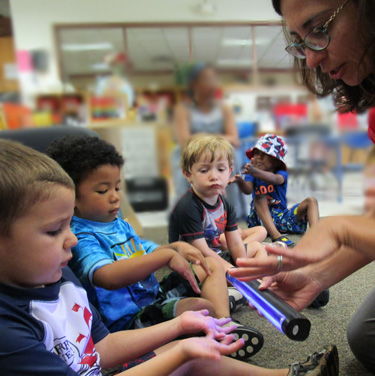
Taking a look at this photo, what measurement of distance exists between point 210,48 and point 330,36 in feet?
0.44

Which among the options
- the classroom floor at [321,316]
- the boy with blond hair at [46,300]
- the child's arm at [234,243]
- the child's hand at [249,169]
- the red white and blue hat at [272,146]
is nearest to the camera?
the boy with blond hair at [46,300]

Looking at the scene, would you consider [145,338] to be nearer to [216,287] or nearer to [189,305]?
[189,305]

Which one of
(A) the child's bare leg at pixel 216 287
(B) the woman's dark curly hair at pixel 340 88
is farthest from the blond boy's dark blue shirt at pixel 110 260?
(B) the woman's dark curly hair at pixel 340 88

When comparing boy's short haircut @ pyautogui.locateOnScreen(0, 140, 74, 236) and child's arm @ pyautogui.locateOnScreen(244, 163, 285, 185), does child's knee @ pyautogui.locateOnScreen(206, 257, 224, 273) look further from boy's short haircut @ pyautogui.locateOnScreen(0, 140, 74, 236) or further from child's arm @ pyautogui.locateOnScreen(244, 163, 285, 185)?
boy's short haircut @ pyautogui.locateOnScreen(0, 140, 74, 236)

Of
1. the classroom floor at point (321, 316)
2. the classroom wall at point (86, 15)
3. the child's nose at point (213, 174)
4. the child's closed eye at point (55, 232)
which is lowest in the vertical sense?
the classroom floor at point (321, 316)

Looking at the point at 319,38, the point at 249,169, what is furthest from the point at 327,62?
the point at 249,169

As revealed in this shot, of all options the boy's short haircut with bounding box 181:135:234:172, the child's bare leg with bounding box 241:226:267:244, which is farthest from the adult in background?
the child's bare leg with bounding box 241:226:267:244

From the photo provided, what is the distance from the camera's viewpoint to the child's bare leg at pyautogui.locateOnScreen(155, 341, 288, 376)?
16.3 inches

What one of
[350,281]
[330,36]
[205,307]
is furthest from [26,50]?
[350,281]

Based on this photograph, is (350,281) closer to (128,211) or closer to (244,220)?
(244,220)

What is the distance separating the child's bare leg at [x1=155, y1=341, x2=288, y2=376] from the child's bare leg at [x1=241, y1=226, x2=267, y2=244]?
335mm

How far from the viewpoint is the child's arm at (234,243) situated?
74 centimetres

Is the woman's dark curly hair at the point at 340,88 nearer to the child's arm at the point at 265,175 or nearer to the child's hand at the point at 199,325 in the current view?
the child's arm at the point at 265,175

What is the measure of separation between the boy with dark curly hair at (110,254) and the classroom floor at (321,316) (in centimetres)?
5
